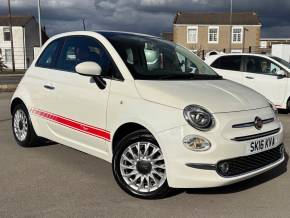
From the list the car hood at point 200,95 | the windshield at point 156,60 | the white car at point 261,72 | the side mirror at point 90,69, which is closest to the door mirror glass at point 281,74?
the white car at point 261,72

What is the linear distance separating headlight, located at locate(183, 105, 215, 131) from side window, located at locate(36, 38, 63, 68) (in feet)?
7.95

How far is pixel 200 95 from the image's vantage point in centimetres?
424

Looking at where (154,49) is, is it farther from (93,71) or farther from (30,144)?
(30,144)

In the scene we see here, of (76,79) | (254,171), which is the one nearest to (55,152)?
(76,79)

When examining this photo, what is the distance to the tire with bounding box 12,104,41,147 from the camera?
622 cm

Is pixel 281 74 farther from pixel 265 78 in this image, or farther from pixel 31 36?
pixel 31 36

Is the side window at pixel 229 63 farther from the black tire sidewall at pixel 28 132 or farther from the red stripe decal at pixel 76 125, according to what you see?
the red stripe decal at pixel 76 125

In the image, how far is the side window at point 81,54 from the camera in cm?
485

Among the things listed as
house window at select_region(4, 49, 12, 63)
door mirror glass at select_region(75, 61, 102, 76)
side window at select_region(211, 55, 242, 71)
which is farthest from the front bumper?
house window at select_region(4, 49, 12, 63)

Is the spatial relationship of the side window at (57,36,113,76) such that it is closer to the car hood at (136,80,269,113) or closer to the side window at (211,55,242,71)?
the car hood at (136,80,269,113)

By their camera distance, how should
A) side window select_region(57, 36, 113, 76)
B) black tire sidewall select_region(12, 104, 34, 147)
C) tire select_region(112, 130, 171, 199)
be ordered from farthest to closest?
black tire sidewall select_region(12, 104, 34, 147) → side window select_region(57, 36, 113, 76) → tire select_region(112, 130, 171, 199)

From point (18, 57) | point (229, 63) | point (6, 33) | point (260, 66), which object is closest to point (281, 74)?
point (260, 66)

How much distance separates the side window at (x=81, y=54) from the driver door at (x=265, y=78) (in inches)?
249

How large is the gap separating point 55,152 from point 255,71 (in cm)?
639
